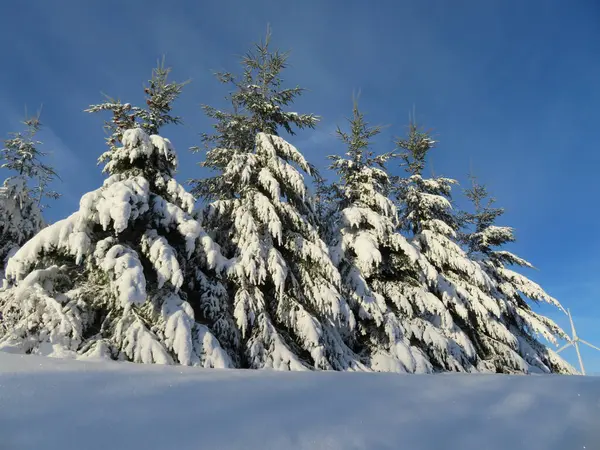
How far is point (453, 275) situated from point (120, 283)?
Answer: 1232cm

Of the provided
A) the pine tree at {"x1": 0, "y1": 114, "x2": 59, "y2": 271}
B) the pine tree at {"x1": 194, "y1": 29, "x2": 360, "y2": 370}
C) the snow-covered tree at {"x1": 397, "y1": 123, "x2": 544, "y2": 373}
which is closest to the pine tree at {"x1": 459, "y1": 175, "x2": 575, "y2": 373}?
the snow-covered tree at {"x1": 397, "y1": 123, "x2": 544, "y2": 373}

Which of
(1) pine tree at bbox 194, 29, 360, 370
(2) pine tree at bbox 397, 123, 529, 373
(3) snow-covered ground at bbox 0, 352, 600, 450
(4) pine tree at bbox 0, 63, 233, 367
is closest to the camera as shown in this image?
(3) snow-covered ground at bbox 0, 352, 600, 450

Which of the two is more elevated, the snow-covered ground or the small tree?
the small tree

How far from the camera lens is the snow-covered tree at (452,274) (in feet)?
41.0

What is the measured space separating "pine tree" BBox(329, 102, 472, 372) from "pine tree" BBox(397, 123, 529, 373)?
0.85 m

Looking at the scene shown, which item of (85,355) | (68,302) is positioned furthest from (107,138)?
(85,355)

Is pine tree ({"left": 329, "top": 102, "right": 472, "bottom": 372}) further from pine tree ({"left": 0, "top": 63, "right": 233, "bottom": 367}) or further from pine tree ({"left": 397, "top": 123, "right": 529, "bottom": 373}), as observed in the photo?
pine tree ({"left": 0, "top": 63, "right": 233, "bottom": 367})

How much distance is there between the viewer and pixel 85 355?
622cm

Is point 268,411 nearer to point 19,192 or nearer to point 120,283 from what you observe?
point 120,283

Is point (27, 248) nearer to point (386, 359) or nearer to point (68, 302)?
point (68, 302)

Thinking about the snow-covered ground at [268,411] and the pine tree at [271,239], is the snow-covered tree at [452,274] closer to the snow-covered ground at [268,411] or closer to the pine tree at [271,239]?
the pine tree at [271,239]

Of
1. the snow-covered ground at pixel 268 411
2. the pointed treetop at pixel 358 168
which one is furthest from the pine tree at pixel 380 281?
the snow-covered ground at pixel 268 411

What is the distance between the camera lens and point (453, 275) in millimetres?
14141

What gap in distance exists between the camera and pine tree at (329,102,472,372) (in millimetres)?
10297
